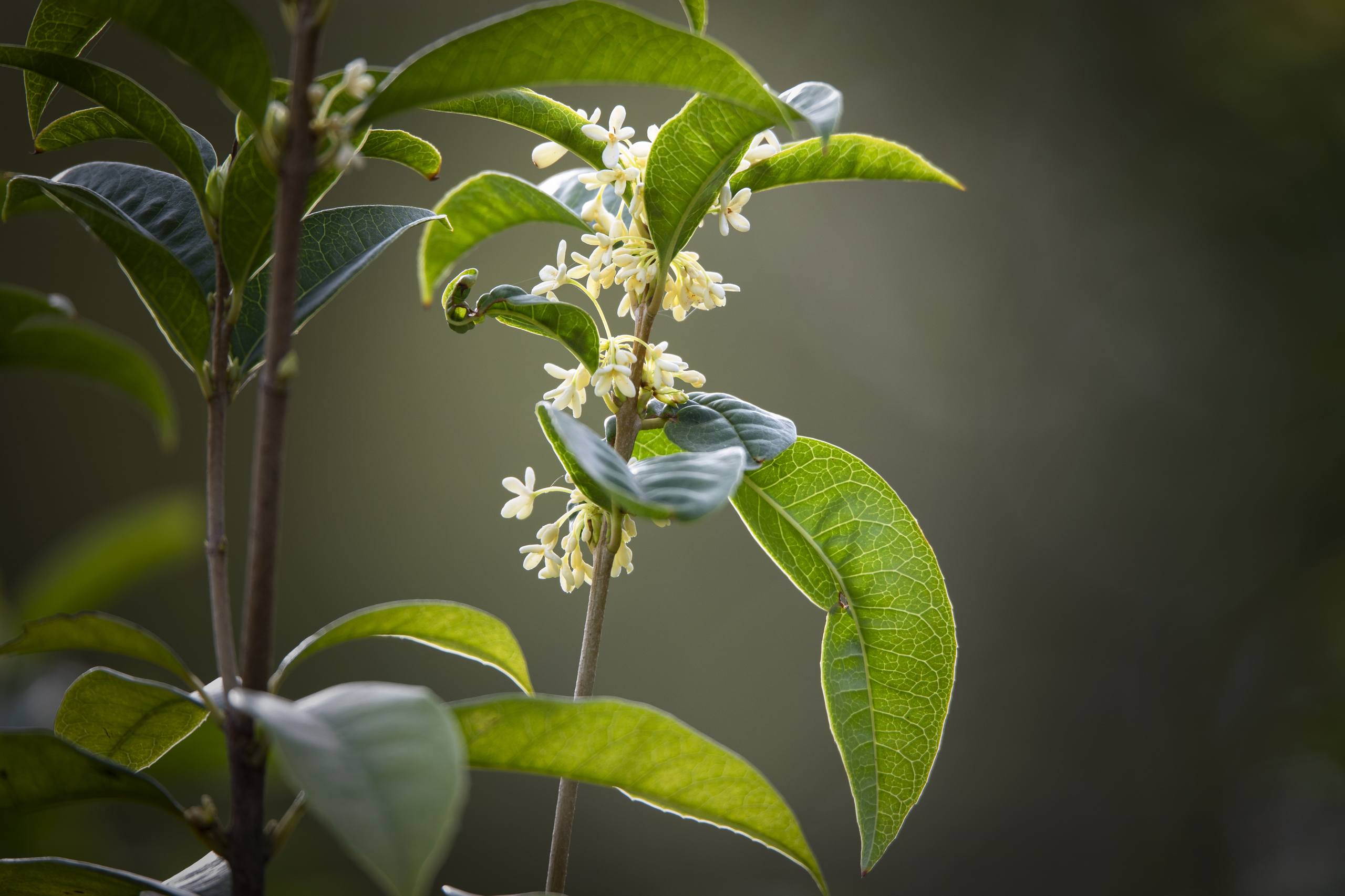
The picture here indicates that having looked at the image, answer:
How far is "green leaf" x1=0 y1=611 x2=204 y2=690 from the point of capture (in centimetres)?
36

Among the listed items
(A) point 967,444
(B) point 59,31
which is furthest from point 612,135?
(A) point 967,444

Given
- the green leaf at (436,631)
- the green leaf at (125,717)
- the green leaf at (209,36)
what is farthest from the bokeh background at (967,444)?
the green leaf at (209,36)

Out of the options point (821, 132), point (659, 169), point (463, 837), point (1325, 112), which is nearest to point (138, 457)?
point (463, 837)

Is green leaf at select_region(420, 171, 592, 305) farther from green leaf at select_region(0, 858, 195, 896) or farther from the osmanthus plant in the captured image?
green leaf at select_region(0, 858, 195, 896)

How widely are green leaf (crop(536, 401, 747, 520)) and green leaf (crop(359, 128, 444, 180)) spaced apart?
180 mm

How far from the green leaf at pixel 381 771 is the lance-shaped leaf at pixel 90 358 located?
0.34 ft

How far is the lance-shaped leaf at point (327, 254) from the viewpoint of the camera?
1.46 ft

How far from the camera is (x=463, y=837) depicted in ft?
6.83

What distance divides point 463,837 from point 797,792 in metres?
0.80

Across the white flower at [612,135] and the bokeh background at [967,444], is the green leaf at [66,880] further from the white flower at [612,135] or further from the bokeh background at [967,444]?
the bokeh background at [967,444]

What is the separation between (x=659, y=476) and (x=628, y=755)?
0.11m

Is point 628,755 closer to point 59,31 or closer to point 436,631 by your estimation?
point 436,631

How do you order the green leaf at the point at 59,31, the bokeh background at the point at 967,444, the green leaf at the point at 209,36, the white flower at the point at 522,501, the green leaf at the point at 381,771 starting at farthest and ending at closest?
1. the bokeh background at the point at 967,444
2. the white flower at the point at 522,501
3. the green leaf at the point at 59,31
4. the green leaf at the point at 209,36
5. the green leaf at the point at 381,771

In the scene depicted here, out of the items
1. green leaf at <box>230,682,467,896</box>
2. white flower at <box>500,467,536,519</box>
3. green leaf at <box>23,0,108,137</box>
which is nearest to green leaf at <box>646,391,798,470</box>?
white flower at <box>500,467,536,519</box>
